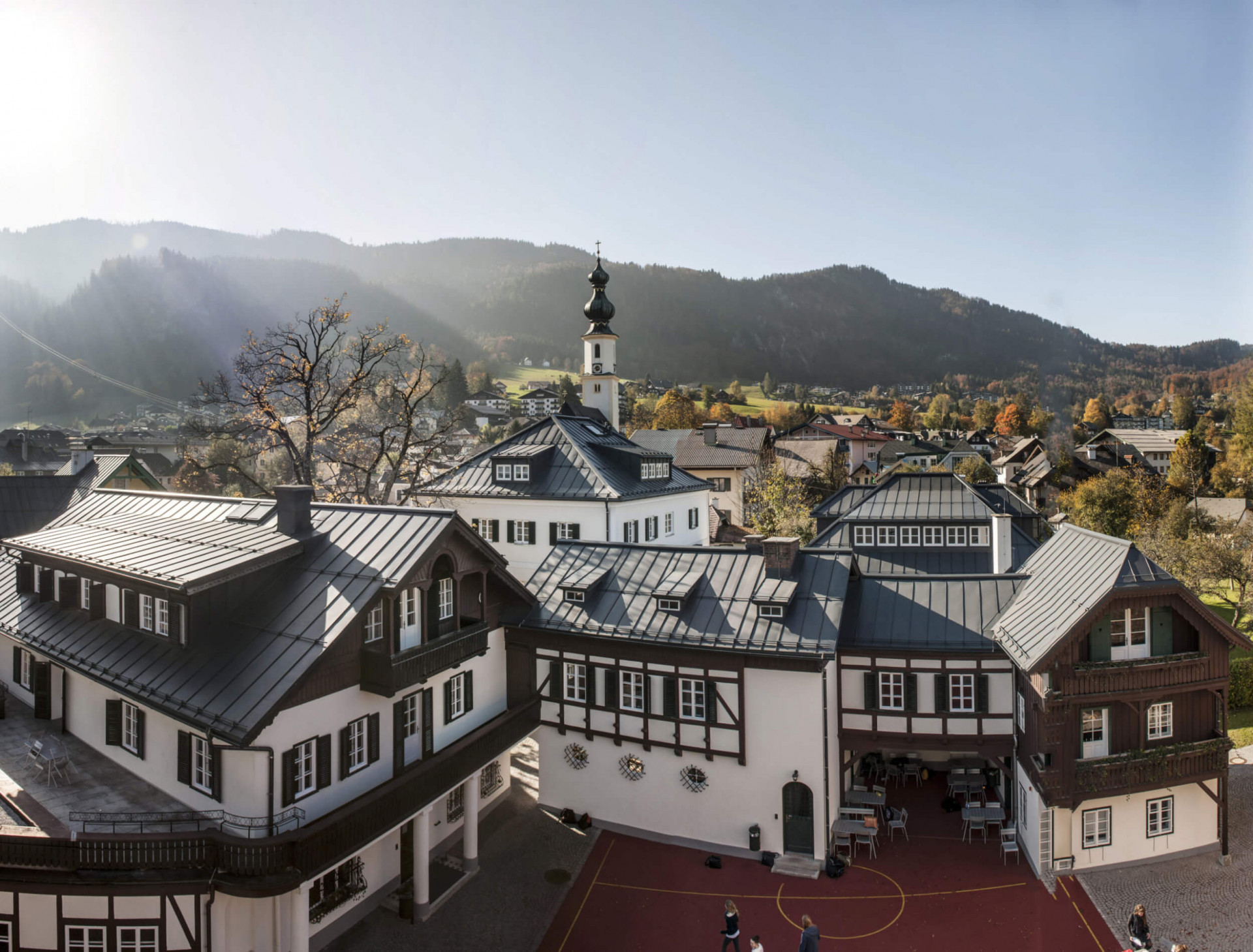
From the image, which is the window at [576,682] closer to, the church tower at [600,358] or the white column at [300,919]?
the white column at [300,919]

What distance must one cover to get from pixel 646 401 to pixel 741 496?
234 ft

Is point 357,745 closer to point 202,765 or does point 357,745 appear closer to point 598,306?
point 202,765

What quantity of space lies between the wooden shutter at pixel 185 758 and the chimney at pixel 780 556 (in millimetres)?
14560

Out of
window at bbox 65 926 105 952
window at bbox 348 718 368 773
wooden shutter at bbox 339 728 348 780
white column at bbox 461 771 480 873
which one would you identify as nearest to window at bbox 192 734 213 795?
wooden shutter at bbox 339 728 348 780

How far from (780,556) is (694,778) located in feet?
21.5

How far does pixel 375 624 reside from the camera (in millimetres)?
15750

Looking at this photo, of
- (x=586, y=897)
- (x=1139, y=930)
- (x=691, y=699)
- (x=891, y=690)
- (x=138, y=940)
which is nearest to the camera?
(x=138, y=940)

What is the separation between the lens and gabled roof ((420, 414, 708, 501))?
33625 mm

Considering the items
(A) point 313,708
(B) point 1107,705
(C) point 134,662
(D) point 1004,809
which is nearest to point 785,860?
(D) point 1004,809

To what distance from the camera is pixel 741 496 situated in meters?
67.6

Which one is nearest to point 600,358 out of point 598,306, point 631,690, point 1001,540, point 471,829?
point 598,306

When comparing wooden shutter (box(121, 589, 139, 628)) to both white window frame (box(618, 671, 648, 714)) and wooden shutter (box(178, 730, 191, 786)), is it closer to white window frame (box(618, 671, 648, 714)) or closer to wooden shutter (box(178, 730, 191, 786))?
wooden shutter (box(178, 730, 191, 786))

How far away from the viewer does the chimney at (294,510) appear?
17172mm

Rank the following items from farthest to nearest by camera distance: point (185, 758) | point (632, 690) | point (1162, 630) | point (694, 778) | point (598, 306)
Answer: point (598, 306) → point (632, 690) → point (694, 778) → point (1162, 630) → point (185, 758)
